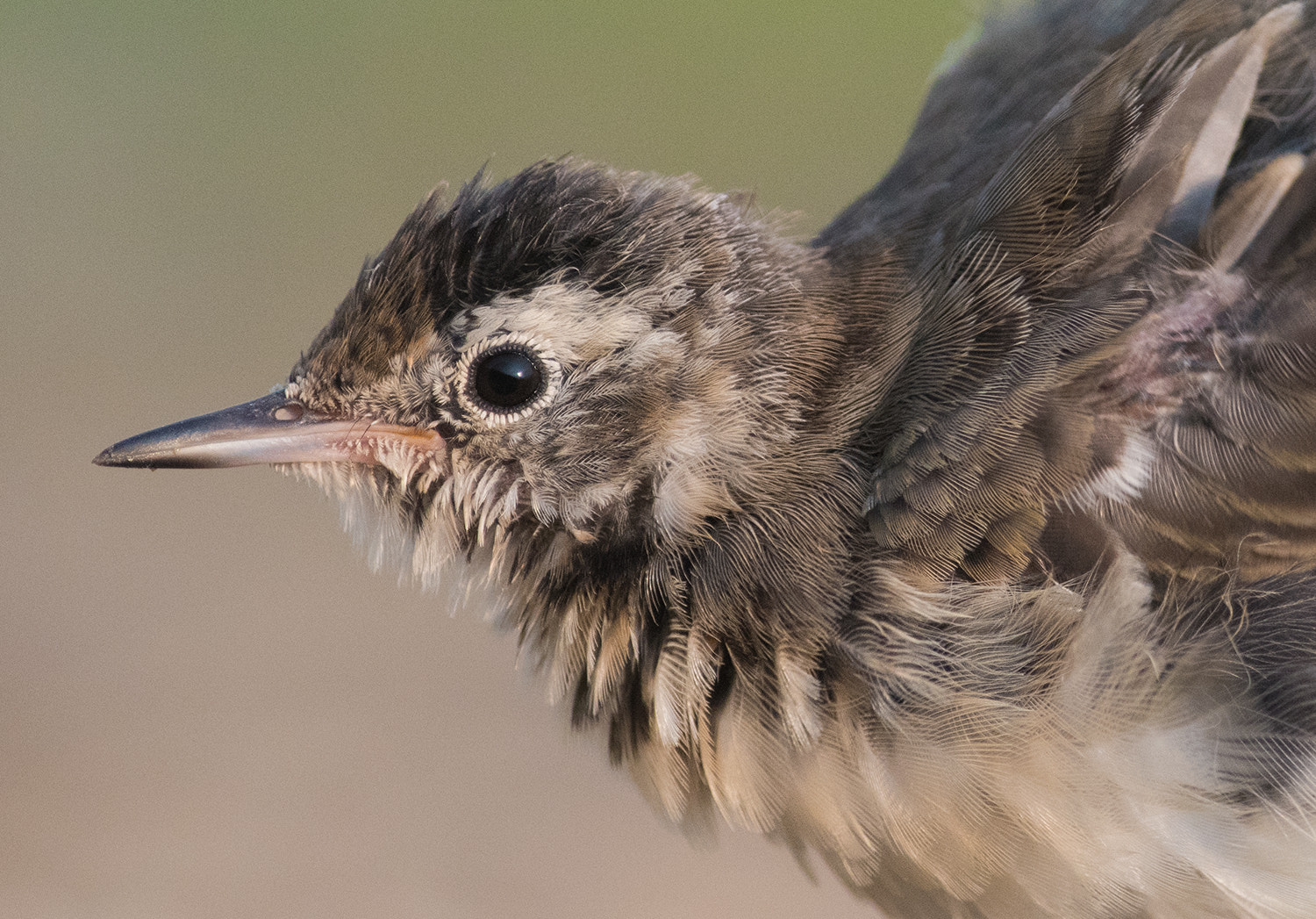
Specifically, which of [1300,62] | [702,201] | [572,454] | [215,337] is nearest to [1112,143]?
[1300,62]

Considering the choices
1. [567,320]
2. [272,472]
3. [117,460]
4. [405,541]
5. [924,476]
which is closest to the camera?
[924,476]

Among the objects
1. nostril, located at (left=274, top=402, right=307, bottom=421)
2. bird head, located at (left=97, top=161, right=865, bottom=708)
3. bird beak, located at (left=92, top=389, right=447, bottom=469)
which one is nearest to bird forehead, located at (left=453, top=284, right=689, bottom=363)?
bird head, located at (left=97, top=161, right=865, bottom=708)

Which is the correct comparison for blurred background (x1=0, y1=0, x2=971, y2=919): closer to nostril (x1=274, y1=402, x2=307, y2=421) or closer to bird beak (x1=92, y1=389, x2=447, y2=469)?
bird beak (x1=92, y1=389, x2=447, y2=469)

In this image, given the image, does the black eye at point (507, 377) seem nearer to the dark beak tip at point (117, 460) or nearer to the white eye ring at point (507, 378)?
the white eye ring at point (507, 378)

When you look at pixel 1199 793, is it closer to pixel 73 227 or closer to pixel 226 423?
pixel 226 423

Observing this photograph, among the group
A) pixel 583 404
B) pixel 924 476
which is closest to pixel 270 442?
pixel 583 404

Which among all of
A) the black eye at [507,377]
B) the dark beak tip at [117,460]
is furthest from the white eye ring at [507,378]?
the dark beak tip at [117,460]

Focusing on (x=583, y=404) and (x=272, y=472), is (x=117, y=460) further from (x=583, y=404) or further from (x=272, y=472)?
(x=272, y=472)

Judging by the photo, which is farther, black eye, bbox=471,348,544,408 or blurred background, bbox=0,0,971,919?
blurred background, bbox=0,0,971,919
